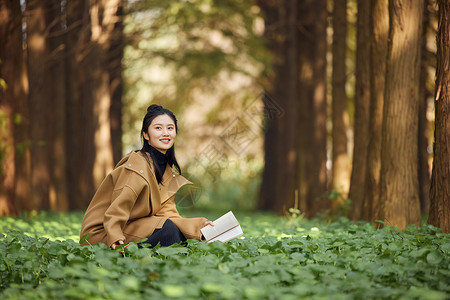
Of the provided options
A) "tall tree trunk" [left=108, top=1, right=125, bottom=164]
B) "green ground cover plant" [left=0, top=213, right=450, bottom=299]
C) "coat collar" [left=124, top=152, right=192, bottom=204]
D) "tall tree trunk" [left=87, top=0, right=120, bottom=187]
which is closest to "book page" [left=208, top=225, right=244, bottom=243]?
"green ground cover plant" [left=0, top=213, right=450, bottom=299]

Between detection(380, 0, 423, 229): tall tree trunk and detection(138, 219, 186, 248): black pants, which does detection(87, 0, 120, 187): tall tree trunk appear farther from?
detection(138, 219, 186, 248): black pants

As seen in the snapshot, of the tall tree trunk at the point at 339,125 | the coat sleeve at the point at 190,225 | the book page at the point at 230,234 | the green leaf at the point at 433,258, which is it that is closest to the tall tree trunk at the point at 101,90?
the tall tree trunk at the point at 339,125

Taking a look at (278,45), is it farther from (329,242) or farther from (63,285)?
(63,285)

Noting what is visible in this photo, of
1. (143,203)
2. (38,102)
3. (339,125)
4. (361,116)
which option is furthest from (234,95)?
(143,203)

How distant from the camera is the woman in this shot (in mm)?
5402

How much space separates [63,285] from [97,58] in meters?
12.0

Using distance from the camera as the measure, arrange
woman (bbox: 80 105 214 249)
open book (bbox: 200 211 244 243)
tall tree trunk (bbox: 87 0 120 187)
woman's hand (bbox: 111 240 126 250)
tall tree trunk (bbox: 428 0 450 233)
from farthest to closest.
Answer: tall tree trunk (bbox: 87 0 120 187)
tall tree trunk (bbox: 428 0 450 233)
open book (bbox: 200 211 244 243)
woman (bbox: 80 105 214 249)
woman's hand (bbox: 111 240 126 250)

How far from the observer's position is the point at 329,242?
5.82 m

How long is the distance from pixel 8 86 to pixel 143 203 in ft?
23.0

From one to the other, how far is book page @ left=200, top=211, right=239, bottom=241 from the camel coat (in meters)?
0.07

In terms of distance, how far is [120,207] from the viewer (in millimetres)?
5398

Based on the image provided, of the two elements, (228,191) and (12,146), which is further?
(228,191)

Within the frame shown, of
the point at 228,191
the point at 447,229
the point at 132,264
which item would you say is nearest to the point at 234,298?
the point at 132,264

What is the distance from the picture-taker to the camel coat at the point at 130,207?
5402 mm
